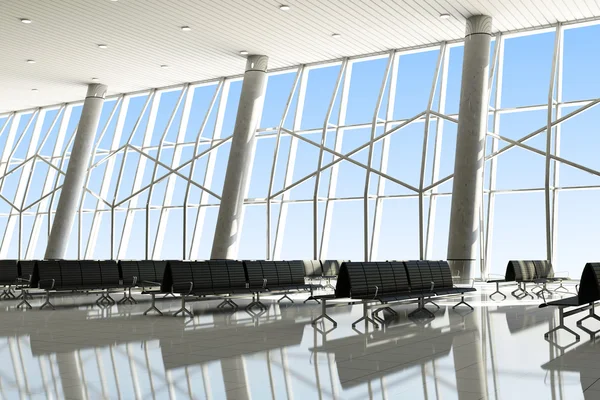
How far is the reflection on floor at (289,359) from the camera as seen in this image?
4.84 m

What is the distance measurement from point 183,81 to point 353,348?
747 inches

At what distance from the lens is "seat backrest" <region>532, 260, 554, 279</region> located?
51.1 ft

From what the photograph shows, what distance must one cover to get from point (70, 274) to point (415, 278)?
6606mm

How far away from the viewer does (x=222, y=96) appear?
23.7m

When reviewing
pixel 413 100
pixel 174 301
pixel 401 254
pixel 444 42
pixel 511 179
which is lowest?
pixel 174 301

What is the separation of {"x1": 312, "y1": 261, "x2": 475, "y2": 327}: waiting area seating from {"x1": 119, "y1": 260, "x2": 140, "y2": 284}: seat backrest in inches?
210

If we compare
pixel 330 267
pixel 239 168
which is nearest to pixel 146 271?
pixel 330 267

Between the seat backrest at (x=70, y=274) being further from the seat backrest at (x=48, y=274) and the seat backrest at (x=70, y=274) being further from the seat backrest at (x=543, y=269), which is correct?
the seat backrest at (x=543, y=269)

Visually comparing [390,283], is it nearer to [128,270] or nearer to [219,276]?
[219,276]

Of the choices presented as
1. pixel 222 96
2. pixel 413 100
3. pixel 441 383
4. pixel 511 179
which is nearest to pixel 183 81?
pixel 222 96

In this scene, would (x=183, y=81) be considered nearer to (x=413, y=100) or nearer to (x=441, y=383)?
(x=413, y=100)

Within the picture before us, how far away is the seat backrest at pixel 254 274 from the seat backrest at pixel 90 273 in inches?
126

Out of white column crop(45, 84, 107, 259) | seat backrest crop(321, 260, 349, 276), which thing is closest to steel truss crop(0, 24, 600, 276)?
white column crop(45, 84, 107, 259)

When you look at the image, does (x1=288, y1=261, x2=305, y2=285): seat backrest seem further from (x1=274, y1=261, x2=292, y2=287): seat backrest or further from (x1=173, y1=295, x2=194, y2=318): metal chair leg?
(x1=173, y1=295, x2=194, y2=318): metal chair leg
